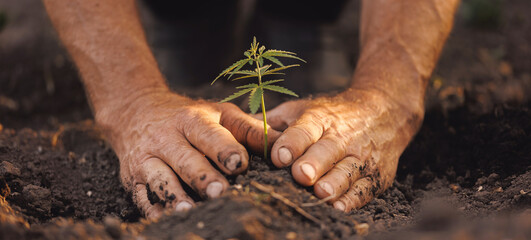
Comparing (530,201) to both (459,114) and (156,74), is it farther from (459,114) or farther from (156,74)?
(156,74)

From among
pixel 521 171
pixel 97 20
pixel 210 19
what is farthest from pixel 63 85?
pixel 521 171

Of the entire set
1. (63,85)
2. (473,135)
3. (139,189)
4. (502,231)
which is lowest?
(63,85)

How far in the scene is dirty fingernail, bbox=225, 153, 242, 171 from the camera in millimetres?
1491

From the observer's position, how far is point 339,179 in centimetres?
161

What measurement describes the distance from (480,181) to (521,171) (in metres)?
0.17

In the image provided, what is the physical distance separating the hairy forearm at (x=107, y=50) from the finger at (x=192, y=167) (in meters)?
0.47

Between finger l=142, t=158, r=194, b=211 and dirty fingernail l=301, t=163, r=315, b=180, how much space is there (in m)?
0.41

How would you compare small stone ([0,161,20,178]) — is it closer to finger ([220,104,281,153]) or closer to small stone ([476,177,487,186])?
finger ([220,104,281,153])

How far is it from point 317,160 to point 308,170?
0.07 metres

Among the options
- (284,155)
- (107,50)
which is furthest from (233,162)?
(107,50)

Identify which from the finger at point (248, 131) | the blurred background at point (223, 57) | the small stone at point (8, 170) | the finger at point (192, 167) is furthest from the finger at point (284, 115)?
the blurred background at point (223, 57)

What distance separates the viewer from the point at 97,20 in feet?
7.20

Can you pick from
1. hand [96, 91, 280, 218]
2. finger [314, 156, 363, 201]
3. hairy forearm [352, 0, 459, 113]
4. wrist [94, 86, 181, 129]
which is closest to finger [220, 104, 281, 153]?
hand [96, 91, 280, 218]

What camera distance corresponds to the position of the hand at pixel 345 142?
61.9 inches
